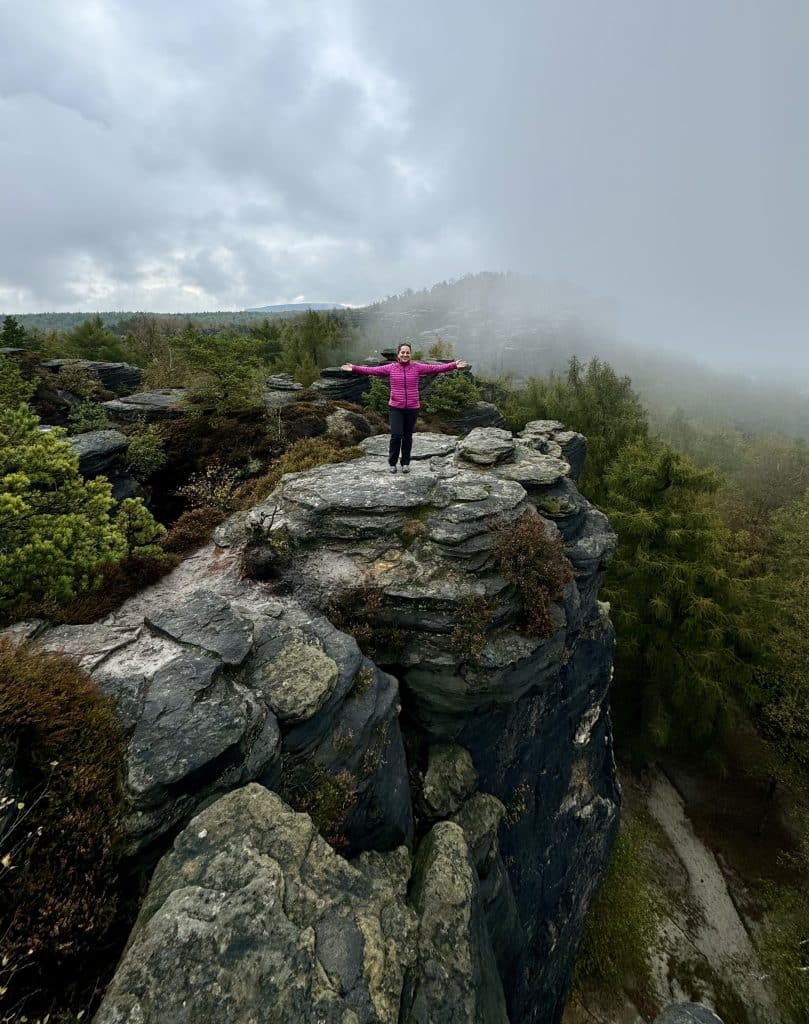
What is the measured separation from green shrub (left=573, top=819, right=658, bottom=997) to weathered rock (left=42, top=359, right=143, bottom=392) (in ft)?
142

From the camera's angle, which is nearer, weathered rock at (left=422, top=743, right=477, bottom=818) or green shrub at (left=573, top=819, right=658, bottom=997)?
weathered rock at (left=422, top=743, right=477, bottom=818)

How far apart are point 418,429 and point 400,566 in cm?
1520

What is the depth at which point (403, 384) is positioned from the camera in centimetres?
1062

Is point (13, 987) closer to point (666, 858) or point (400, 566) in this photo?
point (400, 566)

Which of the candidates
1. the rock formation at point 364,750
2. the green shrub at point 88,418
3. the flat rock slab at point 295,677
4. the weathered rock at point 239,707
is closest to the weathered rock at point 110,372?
the green shrub at point 88,418

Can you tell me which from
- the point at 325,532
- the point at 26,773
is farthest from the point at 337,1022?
the point at 325,532

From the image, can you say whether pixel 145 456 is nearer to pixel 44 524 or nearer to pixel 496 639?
pixel 44 524

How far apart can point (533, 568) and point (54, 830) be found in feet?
29.7

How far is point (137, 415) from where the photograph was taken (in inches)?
857

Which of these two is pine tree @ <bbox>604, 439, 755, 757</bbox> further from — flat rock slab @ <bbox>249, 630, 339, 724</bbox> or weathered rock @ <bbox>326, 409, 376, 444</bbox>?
flat rock slab @ <bbox>249, 630, 339, 724</bbox>

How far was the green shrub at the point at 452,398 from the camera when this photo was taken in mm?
32188

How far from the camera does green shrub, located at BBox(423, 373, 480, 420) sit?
32188mm

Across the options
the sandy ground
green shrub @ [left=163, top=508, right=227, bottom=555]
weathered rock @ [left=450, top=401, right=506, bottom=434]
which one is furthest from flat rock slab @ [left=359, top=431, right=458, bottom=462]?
the sandy ground

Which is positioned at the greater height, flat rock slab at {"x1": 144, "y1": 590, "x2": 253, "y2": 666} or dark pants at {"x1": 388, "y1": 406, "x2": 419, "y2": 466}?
dark pants at {"x1": 388, "y1": 406, "x2": 419, "y2": 466}
